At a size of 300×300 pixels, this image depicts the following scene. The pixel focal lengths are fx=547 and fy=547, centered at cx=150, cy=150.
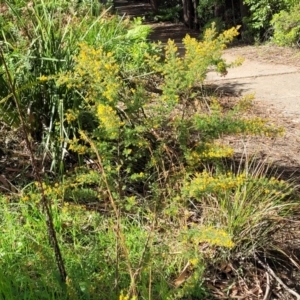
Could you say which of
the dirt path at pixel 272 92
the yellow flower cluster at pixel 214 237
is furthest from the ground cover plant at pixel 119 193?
the dirt path at pixel 272 92

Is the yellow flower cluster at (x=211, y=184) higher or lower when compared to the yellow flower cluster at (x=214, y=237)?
higher

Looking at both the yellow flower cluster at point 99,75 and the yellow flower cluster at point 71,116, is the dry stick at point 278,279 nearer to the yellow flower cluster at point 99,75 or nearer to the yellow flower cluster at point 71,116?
the yellow flower cluster at point 99,75

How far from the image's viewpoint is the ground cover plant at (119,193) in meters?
2.51

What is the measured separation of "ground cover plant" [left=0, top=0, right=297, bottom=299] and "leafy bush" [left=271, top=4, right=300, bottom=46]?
7976 mm

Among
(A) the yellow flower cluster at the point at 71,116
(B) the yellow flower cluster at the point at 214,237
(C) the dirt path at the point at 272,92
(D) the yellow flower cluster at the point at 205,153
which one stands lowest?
(C) the dirt path at the point at 272,92

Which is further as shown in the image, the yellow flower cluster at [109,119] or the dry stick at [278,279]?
the yellow flower cluster at [109,119]

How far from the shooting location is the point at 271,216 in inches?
118

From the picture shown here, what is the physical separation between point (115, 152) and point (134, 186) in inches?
10.6

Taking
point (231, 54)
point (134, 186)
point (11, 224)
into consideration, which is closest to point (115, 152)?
point (134, 186)

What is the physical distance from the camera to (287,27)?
1157cm

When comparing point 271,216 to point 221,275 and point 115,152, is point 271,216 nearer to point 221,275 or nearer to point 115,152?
point 221,275

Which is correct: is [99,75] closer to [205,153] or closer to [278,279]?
[205,153]

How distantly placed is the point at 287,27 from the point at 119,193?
953 centimetres

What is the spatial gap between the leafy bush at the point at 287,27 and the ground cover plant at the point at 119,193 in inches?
314
